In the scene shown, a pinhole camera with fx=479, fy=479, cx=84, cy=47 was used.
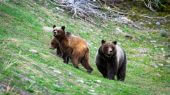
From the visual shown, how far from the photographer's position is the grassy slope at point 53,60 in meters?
8.42

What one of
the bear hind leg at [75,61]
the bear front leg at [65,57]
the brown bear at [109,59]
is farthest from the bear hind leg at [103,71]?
the bear front leg at [65,57]

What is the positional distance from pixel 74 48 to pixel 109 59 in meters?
1.06

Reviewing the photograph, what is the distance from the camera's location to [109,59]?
13.6m

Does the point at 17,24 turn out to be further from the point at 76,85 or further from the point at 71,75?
the point at 76,85

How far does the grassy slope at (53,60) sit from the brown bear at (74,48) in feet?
0.92

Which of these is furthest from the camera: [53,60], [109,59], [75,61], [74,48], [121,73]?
[121,73]

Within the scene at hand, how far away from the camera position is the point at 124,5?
2683 centimetres

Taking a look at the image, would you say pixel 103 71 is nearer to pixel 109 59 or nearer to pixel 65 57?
pixel 109 59

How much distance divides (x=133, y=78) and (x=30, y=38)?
3.56 metres

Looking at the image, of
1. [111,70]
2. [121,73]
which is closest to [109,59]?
[111,70]

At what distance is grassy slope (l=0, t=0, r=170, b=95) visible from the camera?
8.42m

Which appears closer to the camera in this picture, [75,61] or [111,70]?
[75,61]

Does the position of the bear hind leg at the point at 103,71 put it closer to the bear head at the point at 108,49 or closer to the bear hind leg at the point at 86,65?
the bear hind leg at the point at 86,65

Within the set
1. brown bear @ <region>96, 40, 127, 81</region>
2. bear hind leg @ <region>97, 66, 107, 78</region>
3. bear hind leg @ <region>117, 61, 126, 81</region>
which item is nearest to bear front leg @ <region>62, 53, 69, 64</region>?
brown bear @ <region>96, 40, 127, 81</region>
